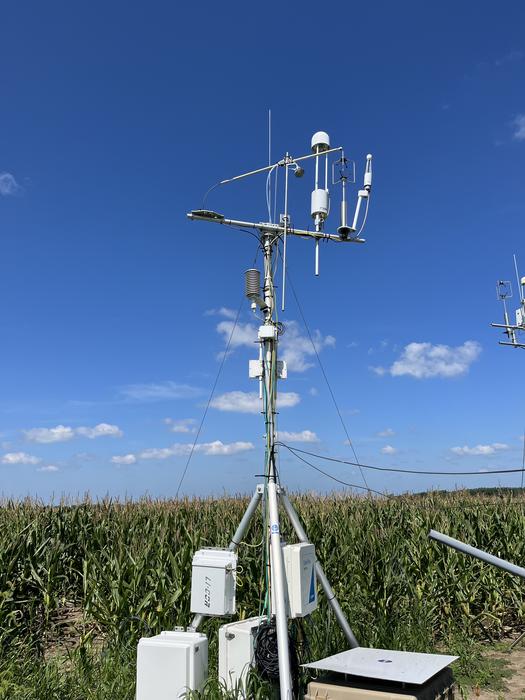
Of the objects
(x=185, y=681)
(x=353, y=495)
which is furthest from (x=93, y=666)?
(x=353, y=495)

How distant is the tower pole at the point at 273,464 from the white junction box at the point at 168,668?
0.62 m

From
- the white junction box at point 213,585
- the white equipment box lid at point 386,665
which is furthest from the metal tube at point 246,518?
the white equipment box lid at point 386,665

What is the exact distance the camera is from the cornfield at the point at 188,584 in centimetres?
538

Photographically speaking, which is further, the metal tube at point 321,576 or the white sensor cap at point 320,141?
the white sensor cap at point 320,141

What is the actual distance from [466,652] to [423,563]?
47.3 inches

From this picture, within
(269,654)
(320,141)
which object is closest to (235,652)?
(269,654)

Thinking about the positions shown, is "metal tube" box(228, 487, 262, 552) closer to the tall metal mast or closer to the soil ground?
the tall metal mast

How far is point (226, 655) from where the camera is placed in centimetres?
397

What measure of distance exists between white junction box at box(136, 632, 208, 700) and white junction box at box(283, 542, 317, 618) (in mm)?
699

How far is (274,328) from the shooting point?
439 cm

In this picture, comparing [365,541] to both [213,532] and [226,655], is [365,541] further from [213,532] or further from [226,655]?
[226,655]

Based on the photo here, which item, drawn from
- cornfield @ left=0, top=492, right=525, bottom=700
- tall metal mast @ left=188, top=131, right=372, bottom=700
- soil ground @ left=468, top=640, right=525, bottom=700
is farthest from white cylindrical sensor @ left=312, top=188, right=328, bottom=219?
soil ground @ left=468, top=640, right=525, bottom=700

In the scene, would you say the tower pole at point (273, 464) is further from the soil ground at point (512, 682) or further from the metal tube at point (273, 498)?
the soil ground at point (512, 682)

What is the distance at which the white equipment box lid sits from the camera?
3116mm
